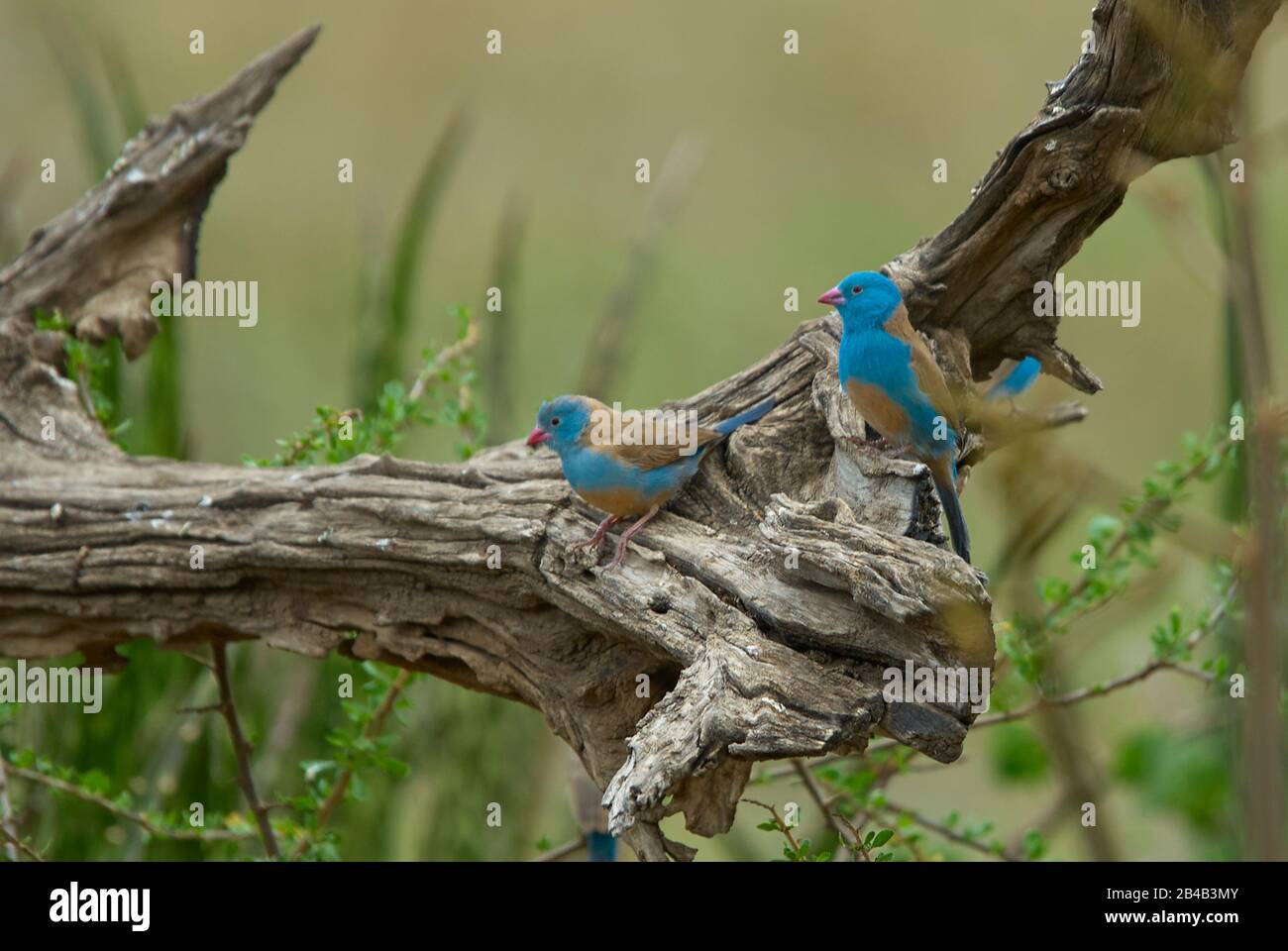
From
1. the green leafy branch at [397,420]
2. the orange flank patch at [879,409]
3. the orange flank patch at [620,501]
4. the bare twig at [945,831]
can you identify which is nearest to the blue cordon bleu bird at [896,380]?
the orange flank patch at [879,409]

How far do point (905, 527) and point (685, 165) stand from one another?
2.37 metres

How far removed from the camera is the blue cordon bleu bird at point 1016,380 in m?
2.36

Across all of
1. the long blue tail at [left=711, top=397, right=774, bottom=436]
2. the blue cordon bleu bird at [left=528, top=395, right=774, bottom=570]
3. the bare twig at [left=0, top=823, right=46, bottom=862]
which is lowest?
the bare twig at [left=0, top=823, right=46, bottom=862]

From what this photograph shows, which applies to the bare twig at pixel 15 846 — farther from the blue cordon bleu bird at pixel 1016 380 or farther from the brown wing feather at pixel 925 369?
the blue cordon bleu bird at pixel 1016 380

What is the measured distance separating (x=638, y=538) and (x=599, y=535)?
65 millimetres

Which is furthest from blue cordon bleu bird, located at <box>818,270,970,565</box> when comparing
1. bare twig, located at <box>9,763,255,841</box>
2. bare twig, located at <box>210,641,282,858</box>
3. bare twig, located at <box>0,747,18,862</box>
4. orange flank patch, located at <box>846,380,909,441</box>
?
bare twig, located at <box>0,747,18,862</box>

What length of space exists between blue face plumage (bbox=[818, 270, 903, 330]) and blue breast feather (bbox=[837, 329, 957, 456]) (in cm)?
4

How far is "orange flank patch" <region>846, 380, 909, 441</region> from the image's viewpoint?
2.05 m

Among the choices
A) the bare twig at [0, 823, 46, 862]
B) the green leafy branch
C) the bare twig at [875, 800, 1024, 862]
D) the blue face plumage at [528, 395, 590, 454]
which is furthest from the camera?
the green leafy branch

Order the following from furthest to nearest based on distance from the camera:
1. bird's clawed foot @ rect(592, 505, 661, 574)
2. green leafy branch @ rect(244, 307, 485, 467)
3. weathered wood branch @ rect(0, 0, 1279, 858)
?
green leafy branch @ rect(244, 307, 485, 467) < bird's clawed foot @ rect(592, 505, 661, 574) < weathered wood branch @ rect(0, 0, 1279, 858)

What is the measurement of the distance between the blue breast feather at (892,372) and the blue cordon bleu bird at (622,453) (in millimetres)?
227

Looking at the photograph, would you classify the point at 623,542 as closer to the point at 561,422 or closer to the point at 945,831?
the point at 561,422

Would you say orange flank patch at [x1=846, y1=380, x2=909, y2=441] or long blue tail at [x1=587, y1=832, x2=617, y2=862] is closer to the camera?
orange flank patch at [x1=846, y1=380, x2=909, y2=441]

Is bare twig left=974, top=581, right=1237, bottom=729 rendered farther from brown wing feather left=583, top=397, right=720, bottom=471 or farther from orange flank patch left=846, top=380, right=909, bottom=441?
brown wing feather left=583, top=397, right=720, bottom=471
